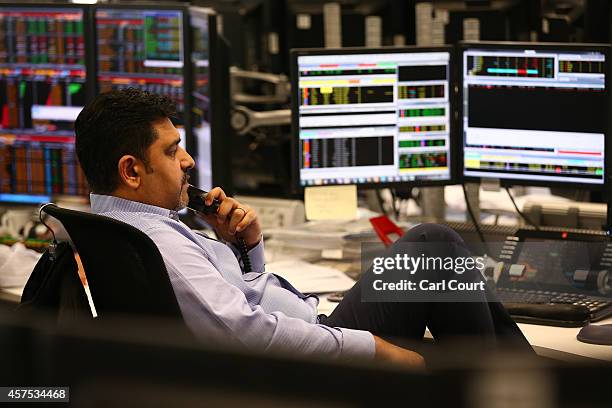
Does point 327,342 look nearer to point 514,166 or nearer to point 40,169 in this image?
point 514,166

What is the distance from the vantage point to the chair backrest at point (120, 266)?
1.48 m

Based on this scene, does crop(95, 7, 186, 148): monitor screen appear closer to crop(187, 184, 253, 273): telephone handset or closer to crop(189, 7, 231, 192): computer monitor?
crop(189, 7, 231, 192): computer monitor

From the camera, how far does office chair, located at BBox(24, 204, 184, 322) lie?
1.48 metres

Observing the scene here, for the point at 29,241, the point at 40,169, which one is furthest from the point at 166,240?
the point at 40,169

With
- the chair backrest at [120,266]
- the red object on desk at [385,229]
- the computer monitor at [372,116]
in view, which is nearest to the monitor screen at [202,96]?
the computer monitor at [372,116]

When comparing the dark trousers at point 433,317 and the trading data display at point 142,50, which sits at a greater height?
the trading data display at point 142,50

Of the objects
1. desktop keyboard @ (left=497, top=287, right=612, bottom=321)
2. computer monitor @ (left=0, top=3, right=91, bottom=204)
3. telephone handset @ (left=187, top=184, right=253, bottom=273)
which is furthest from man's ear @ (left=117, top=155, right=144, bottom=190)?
computer monitor @ (left=0, top=3, right=91, bottom=204)

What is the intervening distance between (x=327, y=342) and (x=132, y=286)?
38 centimetres

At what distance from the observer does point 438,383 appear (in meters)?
0.45

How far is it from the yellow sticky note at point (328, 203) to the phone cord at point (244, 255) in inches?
Result: 19.8

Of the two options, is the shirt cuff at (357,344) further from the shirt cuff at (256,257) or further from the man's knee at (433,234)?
the shirt cuff at (256,257)

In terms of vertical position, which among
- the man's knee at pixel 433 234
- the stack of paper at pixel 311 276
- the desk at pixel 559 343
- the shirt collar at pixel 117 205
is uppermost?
the shirt collar at pixel 117 205

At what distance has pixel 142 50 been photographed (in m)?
3.00

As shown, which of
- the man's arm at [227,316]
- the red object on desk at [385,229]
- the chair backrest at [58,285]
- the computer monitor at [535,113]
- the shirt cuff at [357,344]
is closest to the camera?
the chair backrest at [58,285]
